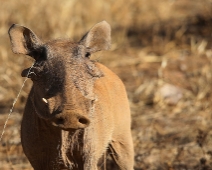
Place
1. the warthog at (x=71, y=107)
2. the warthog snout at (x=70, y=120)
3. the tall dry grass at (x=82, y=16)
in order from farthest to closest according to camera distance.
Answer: the tall dry grass at (x=82, y=16) → the warthog at (x=71, y=107) → the warthog snout at (x=70, y=120)

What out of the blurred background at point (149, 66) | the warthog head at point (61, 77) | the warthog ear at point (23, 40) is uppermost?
the warthog ear at point (23, 40)

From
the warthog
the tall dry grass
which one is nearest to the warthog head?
the warthog

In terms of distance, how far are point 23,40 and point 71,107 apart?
0.95 meters

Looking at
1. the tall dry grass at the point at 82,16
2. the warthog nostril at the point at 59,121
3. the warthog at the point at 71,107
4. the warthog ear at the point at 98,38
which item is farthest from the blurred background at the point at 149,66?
the warthog nostril at the point at 59,121

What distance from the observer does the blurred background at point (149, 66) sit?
6707 millimetres

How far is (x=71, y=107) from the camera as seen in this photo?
3932mm

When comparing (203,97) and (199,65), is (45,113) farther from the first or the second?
(199,65)

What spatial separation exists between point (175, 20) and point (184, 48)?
1.63 m

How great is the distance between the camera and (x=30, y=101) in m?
4.80

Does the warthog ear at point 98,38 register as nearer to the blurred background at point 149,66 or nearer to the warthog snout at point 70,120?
the blurred background at point 149,66

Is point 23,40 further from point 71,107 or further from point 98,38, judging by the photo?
point 71,107

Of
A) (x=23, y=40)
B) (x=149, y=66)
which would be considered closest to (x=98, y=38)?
(x=23, y=40)

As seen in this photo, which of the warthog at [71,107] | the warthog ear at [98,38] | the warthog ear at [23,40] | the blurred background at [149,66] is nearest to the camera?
the warthog at [71,107]

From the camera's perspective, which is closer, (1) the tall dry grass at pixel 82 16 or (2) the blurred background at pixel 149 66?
(2) the blurred background at pixel 149 66
